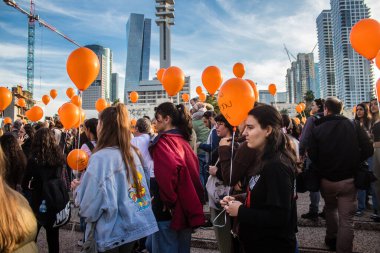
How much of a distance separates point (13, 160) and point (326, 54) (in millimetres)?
67524

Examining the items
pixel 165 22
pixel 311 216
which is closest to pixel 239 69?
pixel 311 216

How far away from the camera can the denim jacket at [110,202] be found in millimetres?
2125

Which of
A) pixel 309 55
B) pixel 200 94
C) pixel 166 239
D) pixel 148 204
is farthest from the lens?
pixel 309 55

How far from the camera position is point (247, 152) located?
2572mm

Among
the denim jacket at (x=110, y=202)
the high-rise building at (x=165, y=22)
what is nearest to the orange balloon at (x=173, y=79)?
the denim jacket at (x=110, y=202)

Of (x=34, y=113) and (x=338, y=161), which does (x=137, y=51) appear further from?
(x=338, y=161)

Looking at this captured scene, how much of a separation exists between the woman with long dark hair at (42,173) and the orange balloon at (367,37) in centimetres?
446

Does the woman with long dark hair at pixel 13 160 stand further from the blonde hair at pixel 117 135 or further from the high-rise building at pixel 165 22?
the high-rise building at pixel 165 22

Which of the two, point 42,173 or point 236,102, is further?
point 42,173

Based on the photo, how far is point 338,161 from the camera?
137 inches

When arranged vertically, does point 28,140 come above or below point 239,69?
below

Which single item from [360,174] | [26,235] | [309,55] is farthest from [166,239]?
[309,55]

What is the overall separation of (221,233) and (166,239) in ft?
2.26

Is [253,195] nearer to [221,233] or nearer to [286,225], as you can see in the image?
[286,225]
